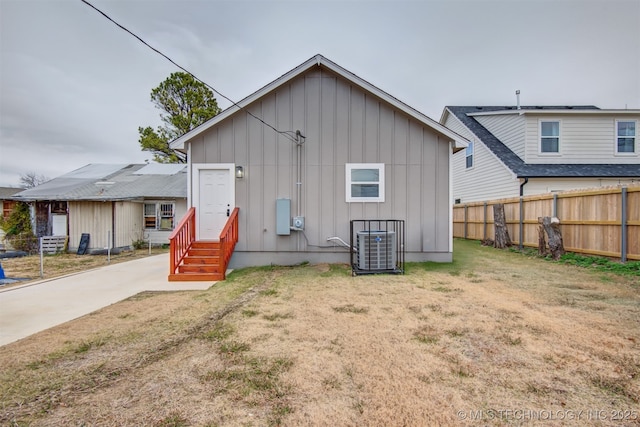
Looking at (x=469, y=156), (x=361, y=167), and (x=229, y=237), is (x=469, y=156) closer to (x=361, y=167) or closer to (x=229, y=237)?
(x=361, y=167)

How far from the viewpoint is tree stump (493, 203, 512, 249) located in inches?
386

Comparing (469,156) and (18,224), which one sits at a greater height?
(469,156)

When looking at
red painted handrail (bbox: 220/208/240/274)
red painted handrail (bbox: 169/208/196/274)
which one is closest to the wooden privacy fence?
red painted handrail (bbox: 220/208/240/274)

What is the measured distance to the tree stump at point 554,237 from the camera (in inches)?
295

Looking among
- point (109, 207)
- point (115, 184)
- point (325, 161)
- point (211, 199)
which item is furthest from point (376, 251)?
point (115, 184)

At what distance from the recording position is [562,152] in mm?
11977

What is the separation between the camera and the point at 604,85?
17.9 meters

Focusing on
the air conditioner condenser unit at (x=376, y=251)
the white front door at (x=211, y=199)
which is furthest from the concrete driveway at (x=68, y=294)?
the air conditioner condenser unit at (x=376, y=251)

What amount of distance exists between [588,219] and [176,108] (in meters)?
21.1

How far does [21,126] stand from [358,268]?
68.9 feet

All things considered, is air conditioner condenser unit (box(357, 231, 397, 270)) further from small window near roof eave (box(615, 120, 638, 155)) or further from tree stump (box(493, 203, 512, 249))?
small window near roof eave (box(615, 120, 638, 155))

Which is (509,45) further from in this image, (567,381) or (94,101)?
(94,101)

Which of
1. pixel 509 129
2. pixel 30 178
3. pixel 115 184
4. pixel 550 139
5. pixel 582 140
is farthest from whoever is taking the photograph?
pixel 30 178

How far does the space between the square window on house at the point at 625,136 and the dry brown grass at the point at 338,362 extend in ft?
38.4
